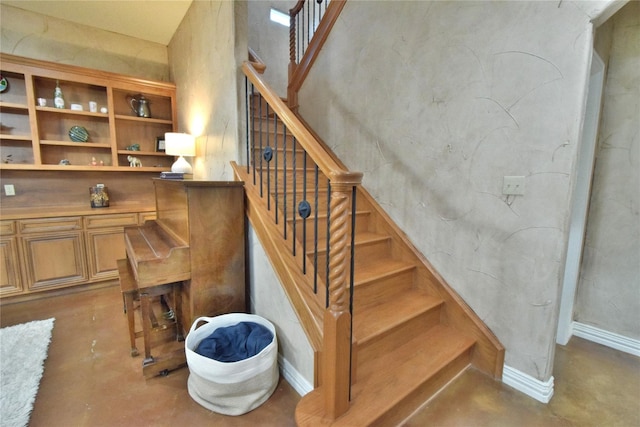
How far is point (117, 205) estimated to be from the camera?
3.51 m

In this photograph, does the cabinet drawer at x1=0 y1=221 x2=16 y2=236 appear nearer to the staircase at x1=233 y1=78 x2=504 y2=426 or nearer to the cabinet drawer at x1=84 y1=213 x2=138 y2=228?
the cabinet drawer at x1=84 y1=213 x2=138 y2=228

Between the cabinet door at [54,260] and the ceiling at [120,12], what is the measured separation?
231 centimetres

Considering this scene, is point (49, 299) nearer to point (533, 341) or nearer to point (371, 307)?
point (371, 307)

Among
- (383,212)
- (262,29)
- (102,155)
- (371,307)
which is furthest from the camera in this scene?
(262,29)

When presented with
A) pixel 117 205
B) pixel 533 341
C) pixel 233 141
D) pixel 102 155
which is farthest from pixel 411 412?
pixel 102 155

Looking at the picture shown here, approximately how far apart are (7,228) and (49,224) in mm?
289

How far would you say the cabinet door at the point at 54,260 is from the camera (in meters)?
2.79

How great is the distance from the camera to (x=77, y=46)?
129 inches

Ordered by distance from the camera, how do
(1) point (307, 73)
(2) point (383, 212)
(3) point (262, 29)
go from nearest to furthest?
(2) point (383, 212) < (1) point (307, 73) < (3) point (262, 29)

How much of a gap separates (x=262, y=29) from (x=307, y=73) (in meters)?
1.67

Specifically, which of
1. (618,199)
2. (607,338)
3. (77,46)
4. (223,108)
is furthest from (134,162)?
(607,338)

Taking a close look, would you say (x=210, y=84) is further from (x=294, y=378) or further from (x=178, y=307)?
(x=294, y=378)

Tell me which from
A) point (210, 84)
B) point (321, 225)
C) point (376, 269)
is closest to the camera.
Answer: point (376, 269)

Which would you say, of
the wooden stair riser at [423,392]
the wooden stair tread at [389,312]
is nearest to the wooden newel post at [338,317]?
the wooden stair riser at [423,392]
